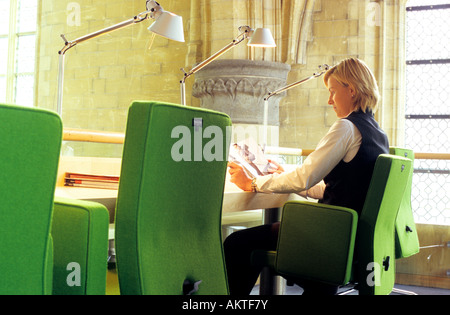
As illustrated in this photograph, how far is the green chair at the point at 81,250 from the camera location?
132cm

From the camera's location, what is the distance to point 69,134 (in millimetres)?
3074

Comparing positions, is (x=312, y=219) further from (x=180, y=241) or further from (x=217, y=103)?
(x=217, y=103)

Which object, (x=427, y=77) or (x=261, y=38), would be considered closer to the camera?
(x=261, y=38)

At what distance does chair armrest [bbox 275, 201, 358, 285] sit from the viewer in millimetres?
2025

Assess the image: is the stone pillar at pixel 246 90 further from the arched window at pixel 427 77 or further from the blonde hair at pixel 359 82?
the blonde hair at pixel 359 82

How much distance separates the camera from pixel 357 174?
2.25m

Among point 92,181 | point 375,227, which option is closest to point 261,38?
point 375,227

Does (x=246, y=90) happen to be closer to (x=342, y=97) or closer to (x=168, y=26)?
(x=168, y=26)

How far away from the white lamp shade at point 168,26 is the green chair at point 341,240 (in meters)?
1.31

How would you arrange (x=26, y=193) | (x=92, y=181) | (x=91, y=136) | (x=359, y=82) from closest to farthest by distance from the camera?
(x=26, y=193) < (x=92, y=181) < (x=359, y=82) < (x=91, y=136)

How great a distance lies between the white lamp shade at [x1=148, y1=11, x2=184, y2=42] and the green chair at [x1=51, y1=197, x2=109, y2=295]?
1813 mm

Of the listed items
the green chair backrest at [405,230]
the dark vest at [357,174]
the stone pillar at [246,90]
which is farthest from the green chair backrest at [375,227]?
the stone pillar at [246,90]

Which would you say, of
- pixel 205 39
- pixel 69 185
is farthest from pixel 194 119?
pixel 205 39

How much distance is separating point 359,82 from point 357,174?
425 millimetres
